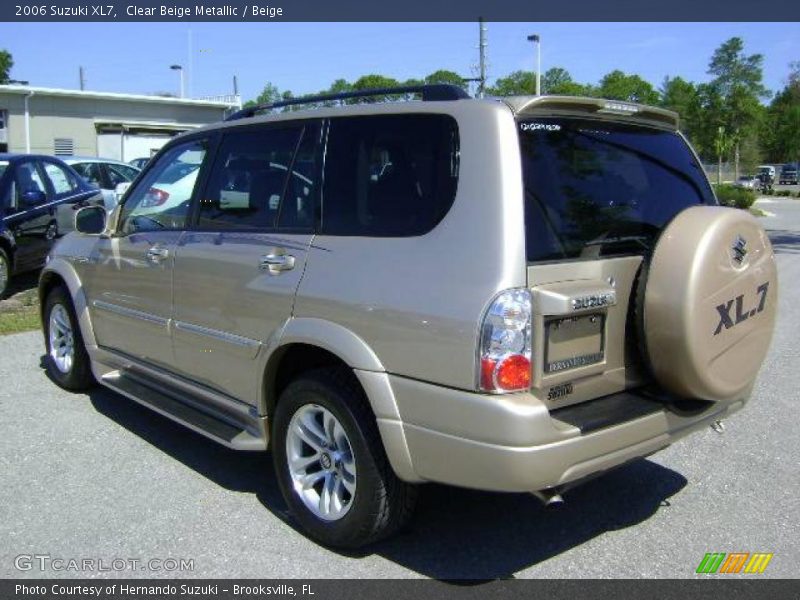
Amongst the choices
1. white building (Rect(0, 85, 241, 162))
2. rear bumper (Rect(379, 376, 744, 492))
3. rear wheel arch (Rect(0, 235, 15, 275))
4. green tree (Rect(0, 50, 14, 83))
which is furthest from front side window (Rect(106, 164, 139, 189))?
green tree (Rect(0, 50, 14, 83))

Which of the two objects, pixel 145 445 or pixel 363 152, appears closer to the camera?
pixel 363 152

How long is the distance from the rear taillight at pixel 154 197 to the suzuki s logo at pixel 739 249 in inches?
131

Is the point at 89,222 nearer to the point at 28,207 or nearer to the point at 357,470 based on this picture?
the point at 357,470

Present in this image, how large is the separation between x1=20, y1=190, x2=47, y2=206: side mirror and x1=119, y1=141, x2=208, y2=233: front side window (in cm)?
532

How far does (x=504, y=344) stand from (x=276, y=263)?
1.31 meters

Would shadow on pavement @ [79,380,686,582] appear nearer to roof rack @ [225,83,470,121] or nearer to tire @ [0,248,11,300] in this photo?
roof rack @ [225,83,470,121]

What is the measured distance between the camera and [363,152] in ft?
11.6

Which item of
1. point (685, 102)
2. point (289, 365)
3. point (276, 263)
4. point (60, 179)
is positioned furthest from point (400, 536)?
point (685, 102)

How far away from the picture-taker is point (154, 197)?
5.00m

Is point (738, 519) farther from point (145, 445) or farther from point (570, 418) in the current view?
point (145, 445)

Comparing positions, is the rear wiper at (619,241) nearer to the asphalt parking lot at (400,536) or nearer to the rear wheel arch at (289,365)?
the rear wheel arch at (289,365)

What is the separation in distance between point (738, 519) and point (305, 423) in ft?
7.17

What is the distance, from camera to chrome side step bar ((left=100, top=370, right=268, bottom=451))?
3.90m

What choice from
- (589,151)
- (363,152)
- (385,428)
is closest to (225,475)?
(385,428)
